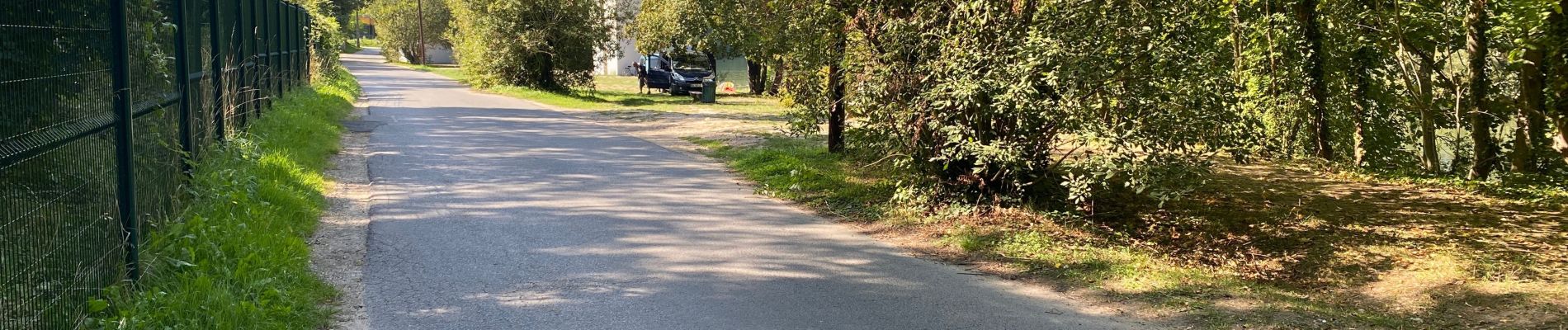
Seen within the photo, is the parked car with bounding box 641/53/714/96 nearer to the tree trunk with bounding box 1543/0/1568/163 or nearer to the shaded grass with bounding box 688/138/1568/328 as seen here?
the shaded grass with bounding box 688/138/1568/328

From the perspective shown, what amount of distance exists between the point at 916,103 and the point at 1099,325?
3321mm

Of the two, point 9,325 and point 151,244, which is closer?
point 9,325

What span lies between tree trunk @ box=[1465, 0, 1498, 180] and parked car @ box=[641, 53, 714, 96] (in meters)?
21.1

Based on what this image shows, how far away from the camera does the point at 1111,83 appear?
818 centimetres

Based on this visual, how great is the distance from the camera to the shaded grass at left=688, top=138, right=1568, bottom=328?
6652 mm

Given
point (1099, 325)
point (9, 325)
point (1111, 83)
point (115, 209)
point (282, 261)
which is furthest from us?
point (1111, 83)

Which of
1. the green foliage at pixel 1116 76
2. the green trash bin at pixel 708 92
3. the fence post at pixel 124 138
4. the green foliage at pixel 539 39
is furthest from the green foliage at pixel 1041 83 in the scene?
the green foliage at pixel 539 39

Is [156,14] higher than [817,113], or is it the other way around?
[156,14]

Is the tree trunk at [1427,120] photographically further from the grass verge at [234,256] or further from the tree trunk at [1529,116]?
the grass verge at [234,256]

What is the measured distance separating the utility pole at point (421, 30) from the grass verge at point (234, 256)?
49.7 meters

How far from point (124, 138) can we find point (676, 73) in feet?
89.9

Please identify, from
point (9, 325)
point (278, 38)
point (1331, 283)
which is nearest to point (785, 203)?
point (1331, 283)

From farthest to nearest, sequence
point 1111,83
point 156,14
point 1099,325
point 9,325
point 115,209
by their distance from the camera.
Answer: point 1111,83
point 156,14
point 1099,325
point 115,209
point 9,325

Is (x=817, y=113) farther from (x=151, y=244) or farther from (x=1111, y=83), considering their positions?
(x=151, y=244)
